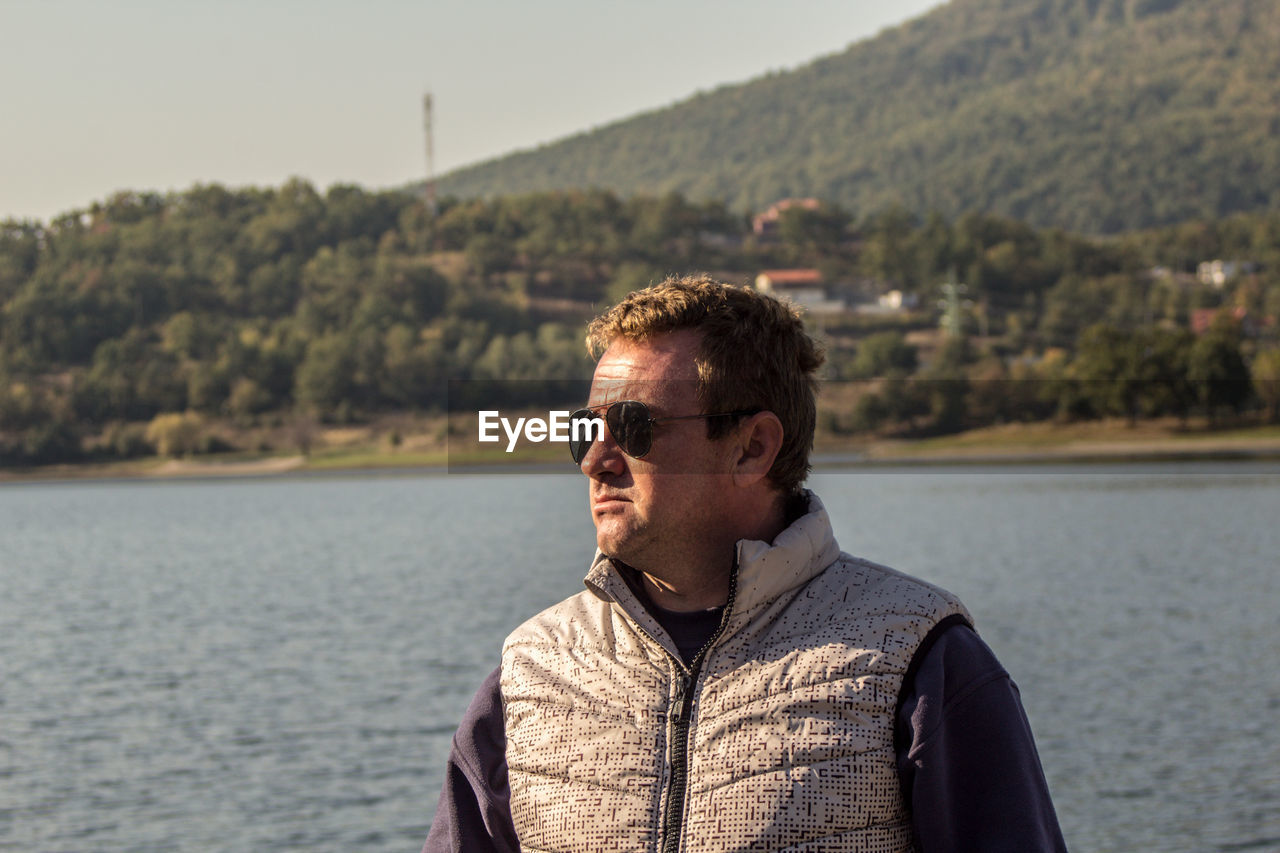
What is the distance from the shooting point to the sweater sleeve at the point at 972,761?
188 cm

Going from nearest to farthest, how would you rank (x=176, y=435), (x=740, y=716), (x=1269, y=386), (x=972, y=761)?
(x=972, y=761) → (x=740, y=716) → (x=1269, y=386) → (x=176, y=435)

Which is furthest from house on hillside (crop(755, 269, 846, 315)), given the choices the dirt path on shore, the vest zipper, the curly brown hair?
the vest zipper

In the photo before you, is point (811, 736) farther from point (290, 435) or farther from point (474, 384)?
point (290, 435)

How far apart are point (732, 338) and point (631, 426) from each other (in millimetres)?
186

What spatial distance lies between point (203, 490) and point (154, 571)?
5608 cm

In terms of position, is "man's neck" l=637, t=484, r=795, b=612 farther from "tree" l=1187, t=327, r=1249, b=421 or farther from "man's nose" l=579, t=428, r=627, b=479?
"tree" l=1187, t=327, r=1249, b=421

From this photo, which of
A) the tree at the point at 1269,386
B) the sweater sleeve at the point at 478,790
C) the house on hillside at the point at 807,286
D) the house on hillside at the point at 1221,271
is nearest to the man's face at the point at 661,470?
the sweater sleeve at the point at 478,790

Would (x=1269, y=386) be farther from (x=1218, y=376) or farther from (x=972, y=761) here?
Result: (x=972, y=761)

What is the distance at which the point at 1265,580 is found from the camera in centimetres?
3244

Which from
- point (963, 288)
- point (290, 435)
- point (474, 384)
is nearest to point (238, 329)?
point (290, 435)

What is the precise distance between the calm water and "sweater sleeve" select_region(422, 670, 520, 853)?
11220 mm

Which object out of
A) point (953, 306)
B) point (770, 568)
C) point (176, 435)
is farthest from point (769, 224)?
point (770, 568)

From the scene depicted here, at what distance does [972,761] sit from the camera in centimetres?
189

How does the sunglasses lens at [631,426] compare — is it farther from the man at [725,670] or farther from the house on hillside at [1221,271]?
the house on hillside at [1221,271]
